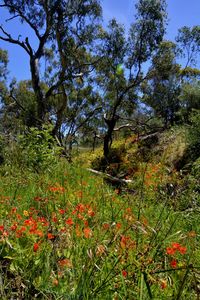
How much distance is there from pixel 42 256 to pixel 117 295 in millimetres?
504

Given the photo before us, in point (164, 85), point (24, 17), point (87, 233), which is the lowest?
point (87, 233)

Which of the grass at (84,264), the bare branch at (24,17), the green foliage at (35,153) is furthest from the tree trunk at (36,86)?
the grass at (84,264)

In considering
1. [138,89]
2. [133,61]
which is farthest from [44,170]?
[138,89]

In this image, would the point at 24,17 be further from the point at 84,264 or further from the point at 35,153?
the point at 84,264

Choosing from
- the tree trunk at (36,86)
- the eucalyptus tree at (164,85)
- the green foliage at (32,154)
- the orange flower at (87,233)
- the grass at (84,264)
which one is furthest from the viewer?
the eucalyptus tree at (164,85)

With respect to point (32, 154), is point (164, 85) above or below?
above

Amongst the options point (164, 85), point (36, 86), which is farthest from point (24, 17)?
point (164, 85)

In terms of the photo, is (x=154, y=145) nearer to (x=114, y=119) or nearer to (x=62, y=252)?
(x=114, y=119)

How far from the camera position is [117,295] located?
2029 millimetres

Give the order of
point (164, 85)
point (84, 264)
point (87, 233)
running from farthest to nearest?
point (164, 85) → point (87, 233) → point (84, 264)

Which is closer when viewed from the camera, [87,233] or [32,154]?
[87,233]

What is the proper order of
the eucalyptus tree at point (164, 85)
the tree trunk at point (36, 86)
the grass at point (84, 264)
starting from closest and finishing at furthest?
1. the grass at point (84, 264)
2. the tree trunk at point (36, 86)
3. the eucalyptus tree at point (164, 85)

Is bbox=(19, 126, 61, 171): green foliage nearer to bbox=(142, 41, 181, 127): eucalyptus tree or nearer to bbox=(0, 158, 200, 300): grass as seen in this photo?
bbox=(0, 158, 200, 300): grass

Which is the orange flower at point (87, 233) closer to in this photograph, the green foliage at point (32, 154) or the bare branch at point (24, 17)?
the green foliage at point (32, 154)
